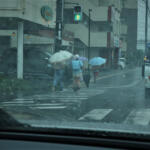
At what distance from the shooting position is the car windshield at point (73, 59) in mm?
8758

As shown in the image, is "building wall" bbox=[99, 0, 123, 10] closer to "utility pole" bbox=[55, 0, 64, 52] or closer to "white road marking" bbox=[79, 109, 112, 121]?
"utility pole" bbox=[55, 0, 64, 52]

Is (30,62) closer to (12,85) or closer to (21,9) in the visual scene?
(21,9)

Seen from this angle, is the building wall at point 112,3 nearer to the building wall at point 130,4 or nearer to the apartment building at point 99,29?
the apartment building at point 99,29

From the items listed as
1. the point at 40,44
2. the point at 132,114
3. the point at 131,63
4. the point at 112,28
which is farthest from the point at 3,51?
the point at 131,63

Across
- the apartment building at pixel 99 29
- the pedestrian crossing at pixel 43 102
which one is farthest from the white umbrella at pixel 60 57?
the apartment building at pixel 99 29

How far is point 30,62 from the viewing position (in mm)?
18688

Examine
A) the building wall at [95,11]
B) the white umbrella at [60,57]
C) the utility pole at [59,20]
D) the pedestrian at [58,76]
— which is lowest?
the pedestrian at [58,76]

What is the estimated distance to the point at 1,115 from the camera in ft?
8.46

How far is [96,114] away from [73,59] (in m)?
5.68

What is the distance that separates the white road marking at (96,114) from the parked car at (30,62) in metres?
8.93

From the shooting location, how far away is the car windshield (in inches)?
345

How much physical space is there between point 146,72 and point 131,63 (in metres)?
19.2

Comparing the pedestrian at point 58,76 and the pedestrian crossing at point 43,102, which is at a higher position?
the pedestrian at point 58,76

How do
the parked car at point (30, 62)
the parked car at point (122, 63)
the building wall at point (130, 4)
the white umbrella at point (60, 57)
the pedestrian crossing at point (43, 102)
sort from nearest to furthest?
the pedestrian crossing at point (43, 102) → the white umbrella at point (60, 57) → the building wall at point (130, 4) → the parked car at point (30, 62) → the parked car at point (122, 63)
